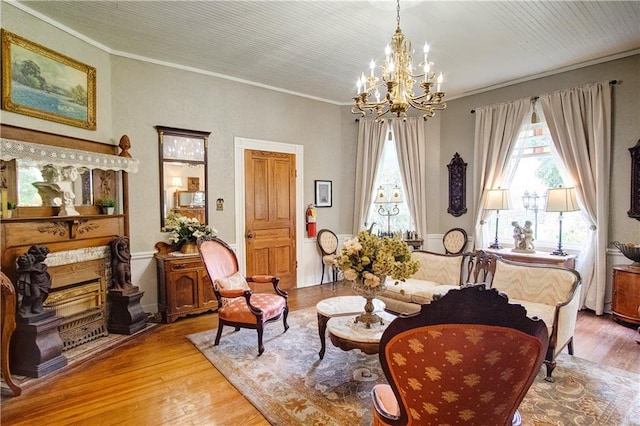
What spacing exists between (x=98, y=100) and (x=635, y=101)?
21.9 ft

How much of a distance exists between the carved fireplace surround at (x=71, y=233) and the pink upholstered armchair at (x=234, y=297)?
1221mm

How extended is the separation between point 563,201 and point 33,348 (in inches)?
233

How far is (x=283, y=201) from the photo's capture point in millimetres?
5762

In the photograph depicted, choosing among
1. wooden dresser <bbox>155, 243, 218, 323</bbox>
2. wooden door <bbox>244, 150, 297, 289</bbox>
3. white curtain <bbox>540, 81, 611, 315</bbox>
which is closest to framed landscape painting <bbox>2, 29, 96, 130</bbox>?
wooden dresser <bbox>155, 243, 218, 323</bbox>

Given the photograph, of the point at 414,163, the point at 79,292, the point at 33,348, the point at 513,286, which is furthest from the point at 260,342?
the point at 414,163

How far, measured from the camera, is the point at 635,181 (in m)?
4.23

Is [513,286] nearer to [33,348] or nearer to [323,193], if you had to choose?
[323,193]

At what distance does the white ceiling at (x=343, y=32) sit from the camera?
10.8ft

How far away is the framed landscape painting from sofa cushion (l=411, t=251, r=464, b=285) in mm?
4548


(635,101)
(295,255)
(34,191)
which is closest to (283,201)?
(295,255)

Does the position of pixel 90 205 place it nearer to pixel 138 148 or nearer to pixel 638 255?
pixel 138 148

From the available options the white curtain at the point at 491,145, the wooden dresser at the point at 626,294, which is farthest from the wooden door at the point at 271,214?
the wooden dresser at the point at 626,294

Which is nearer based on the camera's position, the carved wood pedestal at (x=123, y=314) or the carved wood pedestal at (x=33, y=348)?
the carved wood pedestal at (x=33, y=348)

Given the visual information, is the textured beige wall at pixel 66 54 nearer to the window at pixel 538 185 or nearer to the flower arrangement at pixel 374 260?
the flower arrangement at pixel 374 260
